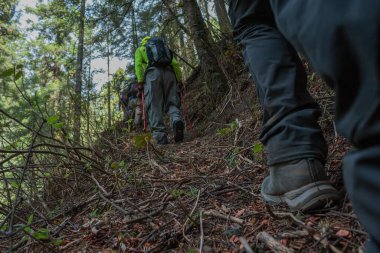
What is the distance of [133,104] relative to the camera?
25.4 ft

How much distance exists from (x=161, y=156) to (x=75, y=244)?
193 cm

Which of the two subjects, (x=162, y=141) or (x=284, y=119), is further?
(x=162, y=141)

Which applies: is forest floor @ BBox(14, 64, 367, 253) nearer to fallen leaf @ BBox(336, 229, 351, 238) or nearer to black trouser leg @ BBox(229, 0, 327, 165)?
fallen leaf @ BBox(336, 229, 351, 238)

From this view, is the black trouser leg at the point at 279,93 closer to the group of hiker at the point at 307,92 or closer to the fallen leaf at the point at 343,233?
the group of hiker at the point at 307,92

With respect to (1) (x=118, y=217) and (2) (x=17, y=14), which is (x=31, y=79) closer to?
(2) (x=17, y=14)

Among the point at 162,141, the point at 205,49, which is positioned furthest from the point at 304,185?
the point at 205,49

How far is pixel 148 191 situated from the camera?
8.49 ft

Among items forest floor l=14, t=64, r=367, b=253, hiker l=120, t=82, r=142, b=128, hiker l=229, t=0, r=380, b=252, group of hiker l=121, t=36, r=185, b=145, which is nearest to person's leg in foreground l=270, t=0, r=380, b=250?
hiker l=229, t=0, r=380, b=252

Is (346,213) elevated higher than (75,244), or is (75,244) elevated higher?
(346,213)

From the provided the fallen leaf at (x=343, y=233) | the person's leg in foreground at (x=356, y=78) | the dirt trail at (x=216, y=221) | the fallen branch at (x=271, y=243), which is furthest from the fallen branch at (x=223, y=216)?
the person's leg in foreground at (x=356, y=78)

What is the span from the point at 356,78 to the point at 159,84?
220 inches

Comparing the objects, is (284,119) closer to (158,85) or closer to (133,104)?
(158,85)

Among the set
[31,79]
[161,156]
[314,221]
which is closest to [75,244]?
[314,221]

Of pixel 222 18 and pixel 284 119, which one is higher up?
pixel 222 18
